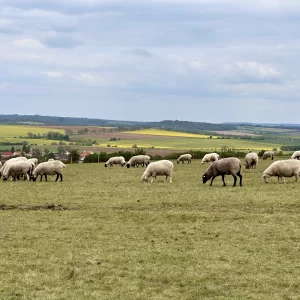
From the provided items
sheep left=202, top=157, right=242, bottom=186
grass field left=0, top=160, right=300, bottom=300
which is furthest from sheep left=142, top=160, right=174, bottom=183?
grass field left=0, top=160, right=300, bottom=300

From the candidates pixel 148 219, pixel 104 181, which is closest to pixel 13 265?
pixel 148 219

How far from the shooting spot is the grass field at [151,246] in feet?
36.1

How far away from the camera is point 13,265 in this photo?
1270cm

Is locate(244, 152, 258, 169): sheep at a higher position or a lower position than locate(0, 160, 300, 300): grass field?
higher

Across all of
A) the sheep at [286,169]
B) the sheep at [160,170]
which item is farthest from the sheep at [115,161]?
the sheep at [286,169]

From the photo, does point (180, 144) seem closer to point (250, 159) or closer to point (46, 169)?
point (250, 159)

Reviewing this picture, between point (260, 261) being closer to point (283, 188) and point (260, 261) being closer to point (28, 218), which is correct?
point (28, 218)

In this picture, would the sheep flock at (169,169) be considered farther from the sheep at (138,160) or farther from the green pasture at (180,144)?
the green pasture at (180,144)

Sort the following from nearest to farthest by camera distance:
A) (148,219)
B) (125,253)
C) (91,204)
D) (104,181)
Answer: (125,253)
(148,219)
(91,204)
(104,181)

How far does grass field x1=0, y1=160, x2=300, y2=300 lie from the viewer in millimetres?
11000

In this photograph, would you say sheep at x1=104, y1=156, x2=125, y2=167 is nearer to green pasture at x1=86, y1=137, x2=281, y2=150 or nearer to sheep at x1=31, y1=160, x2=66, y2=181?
sheep at x1=31, y1=160, x2=66, y2=181

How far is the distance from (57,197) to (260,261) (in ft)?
48.5

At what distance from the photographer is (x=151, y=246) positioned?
14766mm

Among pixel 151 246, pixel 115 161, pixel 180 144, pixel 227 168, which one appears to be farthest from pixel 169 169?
pixel 180 144
